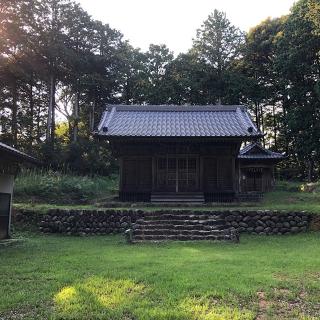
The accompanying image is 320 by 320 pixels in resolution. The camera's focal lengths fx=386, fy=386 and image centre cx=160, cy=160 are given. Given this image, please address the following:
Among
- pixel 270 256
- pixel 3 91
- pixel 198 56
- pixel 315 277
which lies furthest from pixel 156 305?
pixel 198 56

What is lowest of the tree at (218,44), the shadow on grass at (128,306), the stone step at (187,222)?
the shadow on grass at (128,306)

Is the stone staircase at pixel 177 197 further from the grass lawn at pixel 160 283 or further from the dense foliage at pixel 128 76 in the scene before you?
the dense foliage at pixel 128 76

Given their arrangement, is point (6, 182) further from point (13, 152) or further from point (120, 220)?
point (120, 220)

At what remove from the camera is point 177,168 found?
2192cm

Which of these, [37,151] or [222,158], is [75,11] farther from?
[222,158]

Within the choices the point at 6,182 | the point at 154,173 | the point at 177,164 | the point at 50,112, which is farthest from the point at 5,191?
the point at 50,112

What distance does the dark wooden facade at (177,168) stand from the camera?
2166cm

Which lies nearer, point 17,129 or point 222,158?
point 222,158

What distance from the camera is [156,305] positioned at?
20.2ft

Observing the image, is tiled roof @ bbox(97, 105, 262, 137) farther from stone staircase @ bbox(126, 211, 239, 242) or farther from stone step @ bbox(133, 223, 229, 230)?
stone step @ bbox(133, 223, 229, 230)

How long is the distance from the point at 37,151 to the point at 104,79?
37.9ft

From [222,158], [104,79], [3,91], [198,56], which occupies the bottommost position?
[222,158]

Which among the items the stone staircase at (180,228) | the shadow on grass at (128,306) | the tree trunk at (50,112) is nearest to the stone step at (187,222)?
the stone staircase at (180,228)

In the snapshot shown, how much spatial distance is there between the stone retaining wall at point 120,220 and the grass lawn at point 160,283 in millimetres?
3431
